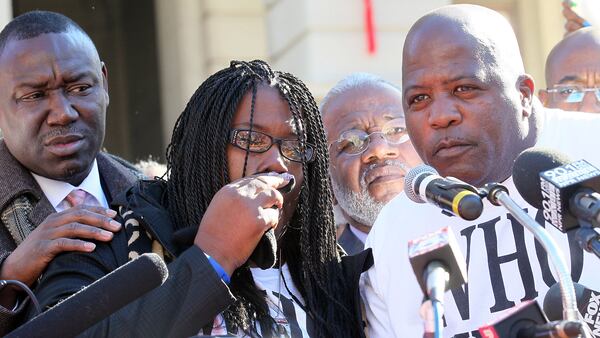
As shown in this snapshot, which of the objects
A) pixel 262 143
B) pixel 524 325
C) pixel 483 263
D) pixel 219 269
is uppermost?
pixel 262 143

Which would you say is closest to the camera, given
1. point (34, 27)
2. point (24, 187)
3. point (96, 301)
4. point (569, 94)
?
point (96, 301)

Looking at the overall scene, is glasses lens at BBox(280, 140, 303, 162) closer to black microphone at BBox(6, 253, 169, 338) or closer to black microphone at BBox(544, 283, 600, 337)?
black microphone at BBox(544, 283, 600, 337)

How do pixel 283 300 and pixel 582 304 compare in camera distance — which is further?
pixel 283 300

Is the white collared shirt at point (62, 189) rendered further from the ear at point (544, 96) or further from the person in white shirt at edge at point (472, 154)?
the ear at point (544, 96)

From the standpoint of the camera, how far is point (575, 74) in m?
6.37

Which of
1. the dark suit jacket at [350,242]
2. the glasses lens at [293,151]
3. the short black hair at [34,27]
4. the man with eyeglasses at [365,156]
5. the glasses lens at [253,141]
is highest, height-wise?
the short black hair at [34,27]

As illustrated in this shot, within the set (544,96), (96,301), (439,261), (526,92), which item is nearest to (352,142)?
(544,96)

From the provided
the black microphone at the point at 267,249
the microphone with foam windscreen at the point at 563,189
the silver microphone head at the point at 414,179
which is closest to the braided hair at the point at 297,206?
the black microphone at the point at 267,249

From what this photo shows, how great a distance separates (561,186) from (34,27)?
2.38 metres

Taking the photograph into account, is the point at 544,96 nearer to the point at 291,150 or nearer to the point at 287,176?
the point at 291,150

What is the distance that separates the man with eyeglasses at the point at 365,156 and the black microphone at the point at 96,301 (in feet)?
9.86

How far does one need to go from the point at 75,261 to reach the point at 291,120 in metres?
0.90

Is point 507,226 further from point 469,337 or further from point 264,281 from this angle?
point 264,281

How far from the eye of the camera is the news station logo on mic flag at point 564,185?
9.93 ft
